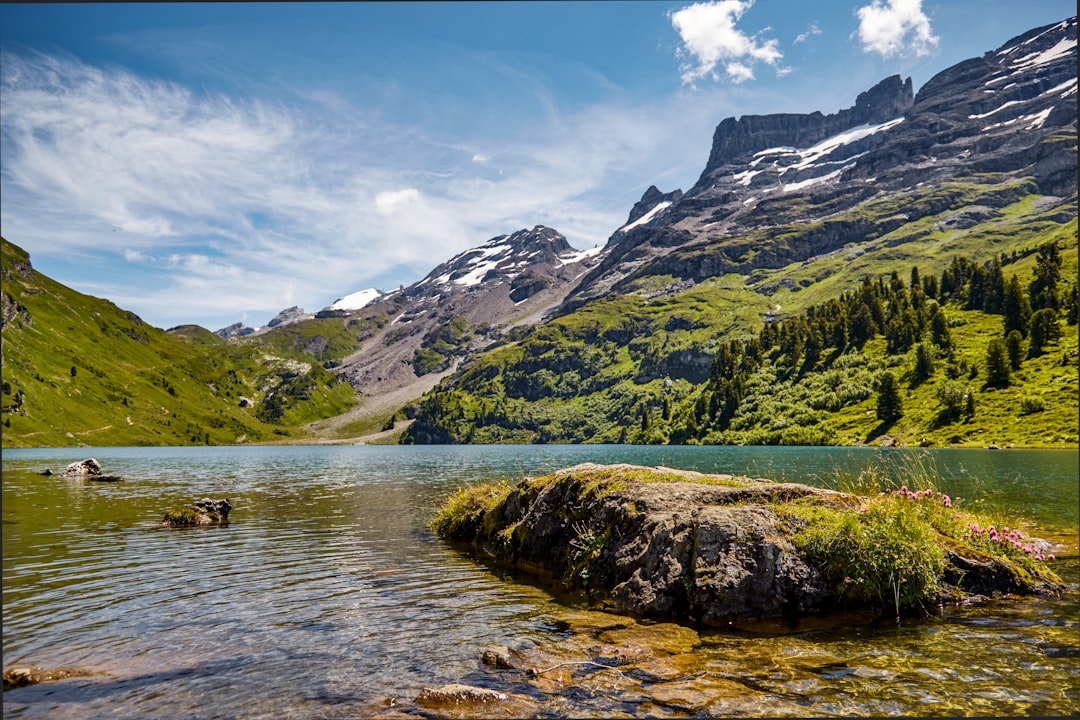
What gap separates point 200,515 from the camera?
128 ft

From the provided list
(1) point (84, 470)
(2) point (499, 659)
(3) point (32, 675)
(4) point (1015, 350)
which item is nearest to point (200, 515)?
(3) point (32, 675)

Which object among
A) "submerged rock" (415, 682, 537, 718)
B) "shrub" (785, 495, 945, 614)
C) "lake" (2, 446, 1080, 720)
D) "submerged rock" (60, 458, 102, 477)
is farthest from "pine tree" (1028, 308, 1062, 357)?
"submerged rock" (60, 458, 102, 477)

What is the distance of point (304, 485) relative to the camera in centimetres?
7244

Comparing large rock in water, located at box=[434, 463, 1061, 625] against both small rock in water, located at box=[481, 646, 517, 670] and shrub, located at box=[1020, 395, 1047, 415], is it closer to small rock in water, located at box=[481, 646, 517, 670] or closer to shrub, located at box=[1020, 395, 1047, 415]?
small rock in water, located at box=[481, 646, 517, 670]

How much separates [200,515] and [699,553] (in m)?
36.0

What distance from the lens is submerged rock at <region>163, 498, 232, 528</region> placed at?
38.4 meters

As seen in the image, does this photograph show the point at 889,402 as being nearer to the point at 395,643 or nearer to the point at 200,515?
the point at 200,515

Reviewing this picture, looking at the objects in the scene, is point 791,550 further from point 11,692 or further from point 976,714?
point 11,692

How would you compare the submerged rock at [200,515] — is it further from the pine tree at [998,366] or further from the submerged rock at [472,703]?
the pine tree at [998,366]

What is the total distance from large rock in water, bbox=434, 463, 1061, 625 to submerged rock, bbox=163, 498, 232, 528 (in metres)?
27.3

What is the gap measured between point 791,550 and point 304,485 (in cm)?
6784

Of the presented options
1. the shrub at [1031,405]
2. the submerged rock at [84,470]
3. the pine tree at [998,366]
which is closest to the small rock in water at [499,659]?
the submerged rock at [84,470]

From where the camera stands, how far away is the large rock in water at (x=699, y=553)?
1636 cm

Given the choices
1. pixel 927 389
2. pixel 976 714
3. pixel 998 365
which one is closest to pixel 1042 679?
pixel 976 714
